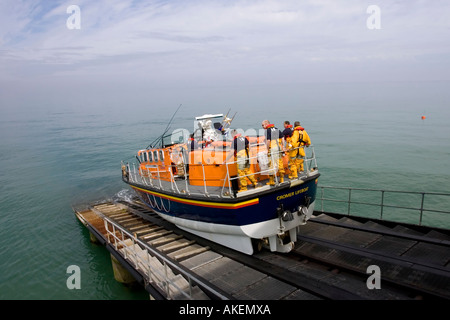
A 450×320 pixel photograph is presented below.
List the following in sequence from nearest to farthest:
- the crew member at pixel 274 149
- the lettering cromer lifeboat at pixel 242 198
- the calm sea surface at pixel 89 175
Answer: the lettering cromer lifeboat at pixel 242 198
the crew member at pixel 274 149
the calm sea surface at pixel 89 175

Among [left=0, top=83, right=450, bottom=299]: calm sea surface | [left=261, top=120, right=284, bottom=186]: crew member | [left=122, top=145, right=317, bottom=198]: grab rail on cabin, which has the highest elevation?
[left=261, top=120, right=284, bottom=186]: crew member

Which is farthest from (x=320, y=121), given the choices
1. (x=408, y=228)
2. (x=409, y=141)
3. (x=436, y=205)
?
(x=408, y=228)

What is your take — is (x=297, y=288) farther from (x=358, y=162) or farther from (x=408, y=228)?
(x=358, y=162)

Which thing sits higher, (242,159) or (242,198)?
(242,159)

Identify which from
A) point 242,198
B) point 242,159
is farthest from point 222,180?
point 242,198

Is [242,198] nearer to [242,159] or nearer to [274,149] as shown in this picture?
[242,159]

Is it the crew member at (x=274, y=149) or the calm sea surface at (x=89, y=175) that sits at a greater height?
the crew member at (x=274, y=149)

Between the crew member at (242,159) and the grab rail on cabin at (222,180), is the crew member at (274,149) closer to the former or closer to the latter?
the grab rail on cabin at (222,180)

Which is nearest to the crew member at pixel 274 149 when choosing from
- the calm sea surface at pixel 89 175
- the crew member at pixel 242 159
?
the crew member at pixel 242 159

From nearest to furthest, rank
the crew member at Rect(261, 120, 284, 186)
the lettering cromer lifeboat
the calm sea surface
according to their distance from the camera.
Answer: the lettering cromer lifeboat → the crew member at Rect(261, 120, 284, 186) → the calm sea surface

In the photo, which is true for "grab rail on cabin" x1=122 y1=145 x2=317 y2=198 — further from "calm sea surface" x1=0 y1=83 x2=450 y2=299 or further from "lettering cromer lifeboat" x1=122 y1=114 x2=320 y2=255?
"calm sea surface" x1=0 y1=83 x2=450 y2=299

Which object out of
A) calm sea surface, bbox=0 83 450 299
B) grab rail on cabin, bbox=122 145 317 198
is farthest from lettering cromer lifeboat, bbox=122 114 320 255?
calm sea surface, bbox=0 83 450 299

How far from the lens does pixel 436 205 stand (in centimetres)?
1418
